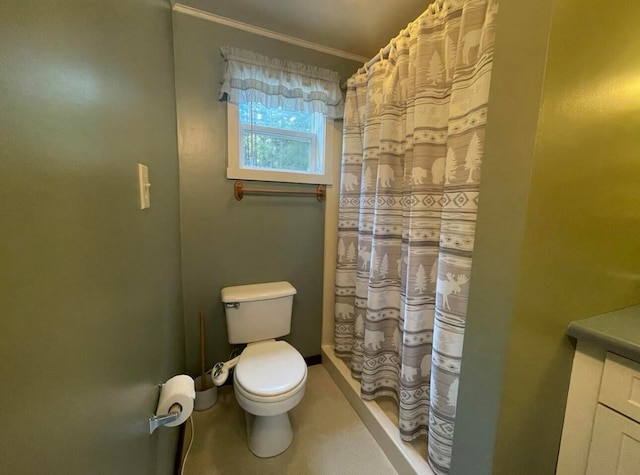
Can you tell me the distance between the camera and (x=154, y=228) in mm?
922

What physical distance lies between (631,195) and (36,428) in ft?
4.59

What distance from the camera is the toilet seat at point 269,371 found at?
1.25 meters

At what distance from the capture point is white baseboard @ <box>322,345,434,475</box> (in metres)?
1.22

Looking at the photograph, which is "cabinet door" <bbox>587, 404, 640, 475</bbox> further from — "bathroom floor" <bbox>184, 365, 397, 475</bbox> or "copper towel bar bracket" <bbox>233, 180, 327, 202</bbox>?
"copper towel bar bracket" <bbox>233, 180, 327, 202</bbox>

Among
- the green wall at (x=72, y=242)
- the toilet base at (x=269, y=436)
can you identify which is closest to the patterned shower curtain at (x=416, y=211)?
the toilet base at (x=269, y=436)

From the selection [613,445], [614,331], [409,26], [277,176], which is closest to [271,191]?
[277,176]

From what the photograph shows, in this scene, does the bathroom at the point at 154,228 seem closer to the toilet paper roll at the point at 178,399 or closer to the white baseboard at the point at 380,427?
the toilet paper roll at the point at 178,399

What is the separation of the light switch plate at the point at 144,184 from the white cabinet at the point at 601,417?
133 centimetres

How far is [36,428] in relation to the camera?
27 centimetres

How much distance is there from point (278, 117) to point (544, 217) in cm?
159

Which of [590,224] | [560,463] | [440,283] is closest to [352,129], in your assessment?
[440,283]

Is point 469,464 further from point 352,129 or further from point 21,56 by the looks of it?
point 352,129

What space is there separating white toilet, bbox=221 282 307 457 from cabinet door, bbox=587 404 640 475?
3.41ft

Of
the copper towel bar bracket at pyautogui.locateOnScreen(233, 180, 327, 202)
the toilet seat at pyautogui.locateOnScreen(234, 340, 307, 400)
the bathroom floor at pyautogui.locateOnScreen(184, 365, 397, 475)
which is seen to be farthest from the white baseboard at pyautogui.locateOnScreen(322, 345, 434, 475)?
the copper towel bar bracket at pyautogui.locateOnScreen(233, 180, 327, 202)
